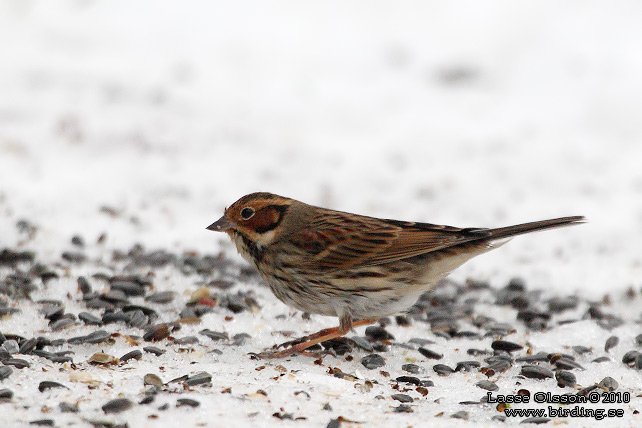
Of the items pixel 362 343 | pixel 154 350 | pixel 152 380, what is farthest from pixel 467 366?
pixel 152 380

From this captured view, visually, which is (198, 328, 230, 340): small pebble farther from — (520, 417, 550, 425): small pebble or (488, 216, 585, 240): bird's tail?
(520, 417, 550, 425): small pebble

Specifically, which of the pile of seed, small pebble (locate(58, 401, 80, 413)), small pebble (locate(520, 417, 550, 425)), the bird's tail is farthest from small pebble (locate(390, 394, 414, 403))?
small pebble (locate(58, 401, 80, 413))

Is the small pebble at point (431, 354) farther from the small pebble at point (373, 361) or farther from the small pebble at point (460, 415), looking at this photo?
the small pebble at point (460, 415)

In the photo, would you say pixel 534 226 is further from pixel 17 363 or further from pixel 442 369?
pixel 17 363

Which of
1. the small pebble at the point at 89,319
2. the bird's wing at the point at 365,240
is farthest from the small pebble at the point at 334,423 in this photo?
the small pebble at the point at 89,319

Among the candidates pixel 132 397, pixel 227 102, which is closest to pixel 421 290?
pixel 132 397

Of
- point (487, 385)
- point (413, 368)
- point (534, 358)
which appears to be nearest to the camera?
point (487, 385)
